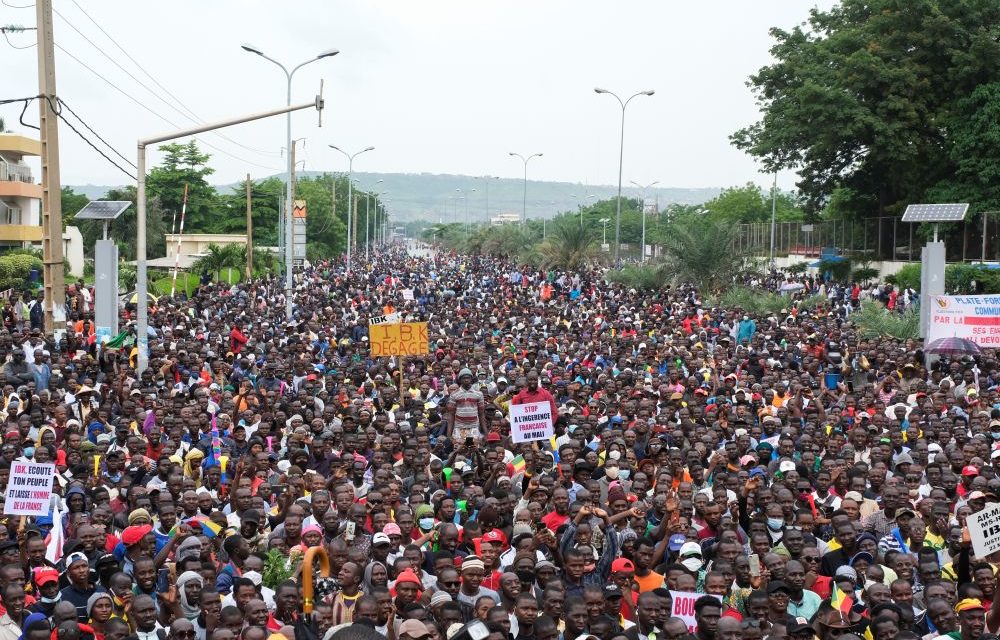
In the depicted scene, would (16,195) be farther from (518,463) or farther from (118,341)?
(518,463)

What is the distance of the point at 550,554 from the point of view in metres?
8.27

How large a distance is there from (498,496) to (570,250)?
132 ft

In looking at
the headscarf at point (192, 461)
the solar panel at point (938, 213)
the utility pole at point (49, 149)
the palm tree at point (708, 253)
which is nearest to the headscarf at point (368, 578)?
the headscarf at point (192, 461)

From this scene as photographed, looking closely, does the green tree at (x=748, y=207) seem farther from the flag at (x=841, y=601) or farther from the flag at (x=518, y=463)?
the flag at (x=841, y=601)

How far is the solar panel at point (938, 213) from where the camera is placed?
27423mm

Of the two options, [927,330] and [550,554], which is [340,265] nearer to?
[927,330]

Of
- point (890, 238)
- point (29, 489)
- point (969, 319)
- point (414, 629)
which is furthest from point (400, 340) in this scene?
point (890, 238)

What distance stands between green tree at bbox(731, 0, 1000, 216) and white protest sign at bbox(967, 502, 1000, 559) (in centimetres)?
3239

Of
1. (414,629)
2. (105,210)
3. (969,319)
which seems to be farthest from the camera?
(105,210)

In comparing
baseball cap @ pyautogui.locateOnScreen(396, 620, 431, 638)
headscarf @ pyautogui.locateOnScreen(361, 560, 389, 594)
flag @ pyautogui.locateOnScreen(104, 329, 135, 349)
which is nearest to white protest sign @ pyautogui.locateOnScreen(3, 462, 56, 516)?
headscarf @ pyautogui.locateOnScreen(361, 560, 389, 594)

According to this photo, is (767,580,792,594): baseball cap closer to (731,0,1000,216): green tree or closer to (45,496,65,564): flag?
A: (45,496,65,564): flag

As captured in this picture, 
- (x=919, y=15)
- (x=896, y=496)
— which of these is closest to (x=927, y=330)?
(x=896, y=496)

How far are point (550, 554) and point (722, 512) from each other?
1.43 m

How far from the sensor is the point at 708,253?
112 ft
